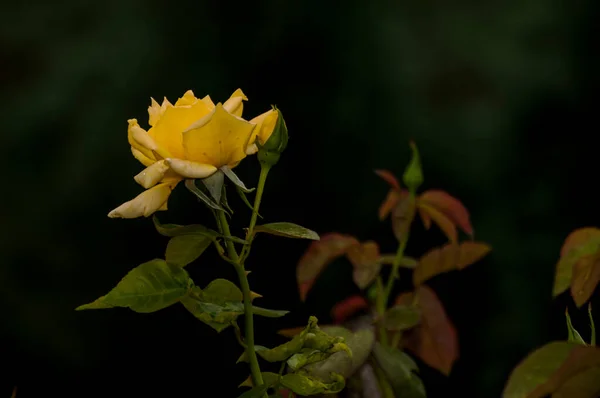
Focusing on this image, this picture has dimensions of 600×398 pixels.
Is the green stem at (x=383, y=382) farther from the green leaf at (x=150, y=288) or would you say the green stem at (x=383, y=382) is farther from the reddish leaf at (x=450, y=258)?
the green leaf at (x=150, y=288)

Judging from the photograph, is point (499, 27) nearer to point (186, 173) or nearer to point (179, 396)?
point (179, 396)

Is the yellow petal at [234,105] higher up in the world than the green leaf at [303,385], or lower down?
higher up

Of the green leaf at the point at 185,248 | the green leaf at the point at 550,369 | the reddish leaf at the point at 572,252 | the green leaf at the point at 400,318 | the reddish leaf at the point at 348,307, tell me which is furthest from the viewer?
the reddish leaf at the point at 348,307

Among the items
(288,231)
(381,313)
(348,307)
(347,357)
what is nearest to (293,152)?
(348,307)

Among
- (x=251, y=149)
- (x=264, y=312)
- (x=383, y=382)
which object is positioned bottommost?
(x=383, y=382)

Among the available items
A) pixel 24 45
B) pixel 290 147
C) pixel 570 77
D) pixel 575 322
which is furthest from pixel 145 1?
pixel 575 322

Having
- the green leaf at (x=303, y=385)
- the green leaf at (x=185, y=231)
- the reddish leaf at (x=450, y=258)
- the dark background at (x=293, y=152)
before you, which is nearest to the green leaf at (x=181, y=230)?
the green leaf at (x=185, y=231)

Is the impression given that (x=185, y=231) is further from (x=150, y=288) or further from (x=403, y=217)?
(x=403, y=217)

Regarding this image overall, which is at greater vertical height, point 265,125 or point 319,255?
point 265,125
